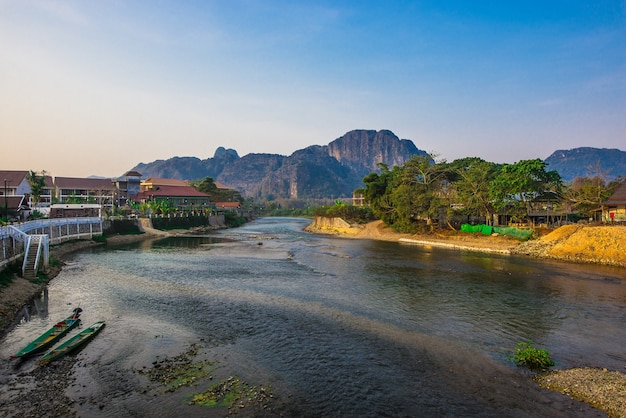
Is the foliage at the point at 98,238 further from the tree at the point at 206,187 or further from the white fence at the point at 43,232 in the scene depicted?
the tree at the point at 206,187

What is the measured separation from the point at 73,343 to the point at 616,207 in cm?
6567

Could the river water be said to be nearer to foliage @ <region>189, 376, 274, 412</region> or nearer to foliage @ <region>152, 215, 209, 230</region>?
foliage @ <region>189, 376, 274, 412</region>

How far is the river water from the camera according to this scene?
13.7 metres

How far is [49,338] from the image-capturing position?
17.8 metres

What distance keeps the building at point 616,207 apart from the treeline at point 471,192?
1.58 metres

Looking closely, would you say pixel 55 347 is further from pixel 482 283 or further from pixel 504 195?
pixel 504 195

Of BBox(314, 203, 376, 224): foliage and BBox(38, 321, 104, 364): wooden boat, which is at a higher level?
BBox(314, 203, 376, 224): foliage

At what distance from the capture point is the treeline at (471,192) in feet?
192

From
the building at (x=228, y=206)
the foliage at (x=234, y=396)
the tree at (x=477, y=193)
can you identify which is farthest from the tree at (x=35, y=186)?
the tree at (x=477, y=193)

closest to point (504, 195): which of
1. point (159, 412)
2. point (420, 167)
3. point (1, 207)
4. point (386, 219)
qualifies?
point (420, 167)

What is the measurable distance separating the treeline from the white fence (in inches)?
2204

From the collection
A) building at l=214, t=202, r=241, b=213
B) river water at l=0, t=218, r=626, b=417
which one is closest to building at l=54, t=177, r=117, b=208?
building at l=214, t=202, r=241, b=213

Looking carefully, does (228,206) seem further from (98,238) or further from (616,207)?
(616,207)

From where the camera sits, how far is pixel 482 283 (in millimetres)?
33531
